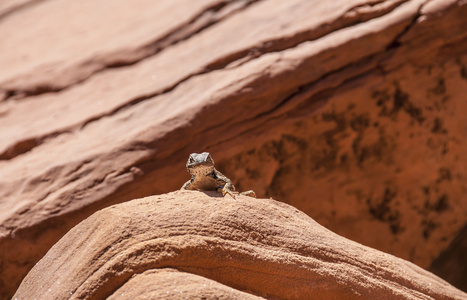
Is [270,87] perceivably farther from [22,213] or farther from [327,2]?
[22,213]

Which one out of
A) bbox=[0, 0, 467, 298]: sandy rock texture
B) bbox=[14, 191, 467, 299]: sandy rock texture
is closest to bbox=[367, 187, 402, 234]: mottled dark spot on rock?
bbox=[0, 0, 467, 298]: sandy rock texture

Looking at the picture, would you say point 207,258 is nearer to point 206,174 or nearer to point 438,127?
point 206,174

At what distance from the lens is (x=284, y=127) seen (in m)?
5.10

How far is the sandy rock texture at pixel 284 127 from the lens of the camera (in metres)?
4.82

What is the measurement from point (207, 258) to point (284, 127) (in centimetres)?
259

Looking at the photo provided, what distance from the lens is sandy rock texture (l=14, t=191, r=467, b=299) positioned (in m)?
2.56

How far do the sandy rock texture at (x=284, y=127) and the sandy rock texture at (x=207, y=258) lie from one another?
A: 1.82m

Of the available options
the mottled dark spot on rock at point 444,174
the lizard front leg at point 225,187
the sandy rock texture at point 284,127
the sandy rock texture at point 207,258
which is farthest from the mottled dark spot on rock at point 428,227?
the lizard front leg at point 225,187

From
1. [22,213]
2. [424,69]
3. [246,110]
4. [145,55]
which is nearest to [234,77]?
[246,110]

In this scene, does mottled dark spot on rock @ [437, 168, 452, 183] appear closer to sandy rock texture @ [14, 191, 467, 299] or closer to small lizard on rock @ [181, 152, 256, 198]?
sandy rock texture @ [14, 191, 467, 299]

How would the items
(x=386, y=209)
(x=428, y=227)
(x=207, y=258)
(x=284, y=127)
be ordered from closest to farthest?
1. (x=207, y=258)
2. (x=284, y=127)
3. (x=386, y=209)
4. (x=428, y=227)

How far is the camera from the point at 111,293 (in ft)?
8.32

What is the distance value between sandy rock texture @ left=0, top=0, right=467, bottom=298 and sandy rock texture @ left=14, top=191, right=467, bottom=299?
1.82m

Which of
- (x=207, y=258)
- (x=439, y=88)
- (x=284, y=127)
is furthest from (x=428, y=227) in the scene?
(x=207, y=258)
